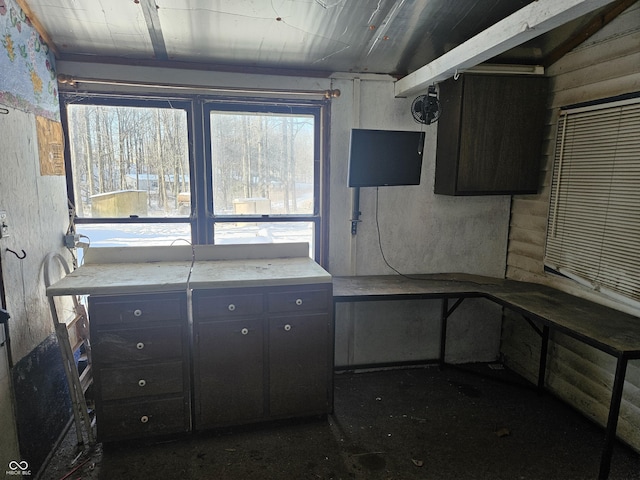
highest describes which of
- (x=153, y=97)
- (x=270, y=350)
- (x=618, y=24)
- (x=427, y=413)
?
(x=618, y=24)

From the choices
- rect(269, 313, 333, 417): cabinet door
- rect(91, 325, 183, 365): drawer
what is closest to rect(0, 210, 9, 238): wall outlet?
rect(91, 325, 183, 365): drawer

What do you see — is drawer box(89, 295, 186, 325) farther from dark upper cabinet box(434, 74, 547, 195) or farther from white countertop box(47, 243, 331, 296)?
dark upper cabinet box(434, 74, 547, 195)

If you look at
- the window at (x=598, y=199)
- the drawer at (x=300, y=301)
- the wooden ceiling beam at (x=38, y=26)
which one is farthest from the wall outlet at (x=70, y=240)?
the window at (x=598, y=199)

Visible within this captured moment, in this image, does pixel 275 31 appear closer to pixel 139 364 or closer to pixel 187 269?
pixel 187 269

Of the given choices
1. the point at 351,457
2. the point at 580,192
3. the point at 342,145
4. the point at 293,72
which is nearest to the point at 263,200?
the point at 342,145

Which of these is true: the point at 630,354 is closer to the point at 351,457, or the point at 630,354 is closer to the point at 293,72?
the point at 351,457

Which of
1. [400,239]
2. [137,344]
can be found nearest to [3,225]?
[137,344]

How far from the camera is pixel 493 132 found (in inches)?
110

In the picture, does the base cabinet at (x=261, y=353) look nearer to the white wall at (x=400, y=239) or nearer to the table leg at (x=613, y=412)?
the white wall at (x=400, y=239)

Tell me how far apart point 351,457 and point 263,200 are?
1792 millimetres

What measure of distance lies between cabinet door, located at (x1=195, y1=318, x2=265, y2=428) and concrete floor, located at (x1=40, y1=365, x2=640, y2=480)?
0.17 meters

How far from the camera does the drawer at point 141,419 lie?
2.19 m

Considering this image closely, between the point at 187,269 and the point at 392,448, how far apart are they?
1648 millimetres

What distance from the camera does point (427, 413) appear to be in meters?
2.68
